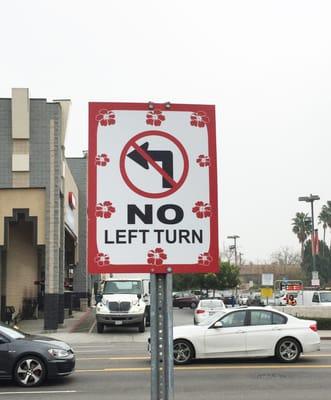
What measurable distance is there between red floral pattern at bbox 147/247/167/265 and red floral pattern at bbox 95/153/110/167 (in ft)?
1.65

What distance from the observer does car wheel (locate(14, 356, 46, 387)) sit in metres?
12.4

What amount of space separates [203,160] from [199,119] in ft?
0.72

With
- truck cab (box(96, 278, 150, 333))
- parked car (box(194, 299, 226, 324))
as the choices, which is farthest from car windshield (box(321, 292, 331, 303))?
truck cab (box(96, 278, 150, 333))

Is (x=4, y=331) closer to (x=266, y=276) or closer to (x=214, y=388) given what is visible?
(x=214, y=388)

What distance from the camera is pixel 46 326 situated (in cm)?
2814

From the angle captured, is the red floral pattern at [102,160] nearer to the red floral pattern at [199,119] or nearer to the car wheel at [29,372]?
the red floral pattern at [199,119]

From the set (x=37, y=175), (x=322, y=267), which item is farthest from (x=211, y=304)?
(x=322, y=267)

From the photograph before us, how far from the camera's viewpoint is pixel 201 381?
42.7ft

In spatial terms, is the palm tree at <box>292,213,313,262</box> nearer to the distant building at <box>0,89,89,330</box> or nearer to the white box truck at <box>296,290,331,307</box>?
the white box truck at <box>296,290,331,307</box>

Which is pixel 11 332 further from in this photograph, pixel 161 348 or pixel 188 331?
pixel 161 348

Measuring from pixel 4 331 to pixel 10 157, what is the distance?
16463mm

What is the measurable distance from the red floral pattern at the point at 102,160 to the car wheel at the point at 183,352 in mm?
12817

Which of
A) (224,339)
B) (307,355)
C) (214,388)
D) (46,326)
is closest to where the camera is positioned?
(214,388)

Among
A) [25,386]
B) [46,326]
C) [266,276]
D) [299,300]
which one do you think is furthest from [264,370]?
[299,300]
